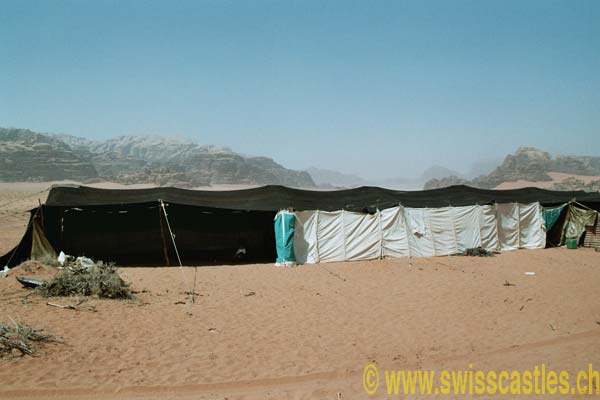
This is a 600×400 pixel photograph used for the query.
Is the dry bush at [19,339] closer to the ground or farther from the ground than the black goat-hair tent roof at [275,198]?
closer to the ground

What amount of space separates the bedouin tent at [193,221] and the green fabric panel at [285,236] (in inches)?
5.5

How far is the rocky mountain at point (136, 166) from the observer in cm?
6881

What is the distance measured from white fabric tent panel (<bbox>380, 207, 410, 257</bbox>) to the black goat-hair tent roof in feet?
1.06

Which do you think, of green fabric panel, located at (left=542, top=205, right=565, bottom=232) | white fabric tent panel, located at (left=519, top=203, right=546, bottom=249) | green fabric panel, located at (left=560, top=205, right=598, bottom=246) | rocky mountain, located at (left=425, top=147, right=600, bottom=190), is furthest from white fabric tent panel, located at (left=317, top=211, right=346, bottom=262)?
rocky mountain, located at (left=425, top=147, right=600, bottom=190)

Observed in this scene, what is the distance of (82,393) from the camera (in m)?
3.94

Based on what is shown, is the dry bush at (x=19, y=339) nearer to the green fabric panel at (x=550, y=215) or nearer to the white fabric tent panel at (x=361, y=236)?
the white fabric tent panel at (x=361, y=236)

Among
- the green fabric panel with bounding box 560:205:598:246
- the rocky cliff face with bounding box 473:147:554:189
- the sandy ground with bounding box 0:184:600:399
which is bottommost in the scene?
the sandy ground with bounding box 0:184:600:399

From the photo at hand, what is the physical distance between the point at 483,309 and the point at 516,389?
311 cm

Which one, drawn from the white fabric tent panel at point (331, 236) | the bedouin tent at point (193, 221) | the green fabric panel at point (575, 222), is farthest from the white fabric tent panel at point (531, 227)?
the white fabric tent panel at point (331, 236)

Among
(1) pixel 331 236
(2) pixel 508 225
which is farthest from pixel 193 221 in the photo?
(2) pixel 508 225

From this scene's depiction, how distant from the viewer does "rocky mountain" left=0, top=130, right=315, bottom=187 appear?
68812mm

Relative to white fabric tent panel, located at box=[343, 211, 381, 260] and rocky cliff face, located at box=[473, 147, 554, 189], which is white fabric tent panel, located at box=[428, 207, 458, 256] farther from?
rocky cliff face, located at box=[473, 147, 554, 189]

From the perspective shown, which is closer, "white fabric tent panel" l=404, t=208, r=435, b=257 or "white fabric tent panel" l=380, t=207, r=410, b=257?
"white fabric tent panel" l=380, t=207, r=410, b=257

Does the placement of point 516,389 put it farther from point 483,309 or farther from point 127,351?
point 127,351
